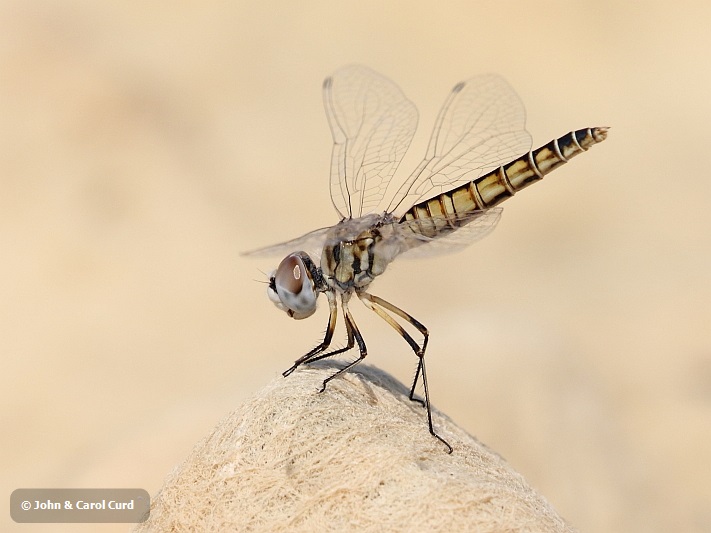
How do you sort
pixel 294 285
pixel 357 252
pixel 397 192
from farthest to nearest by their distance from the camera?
pixel 397 192 → pixel 357 252 → pixel 294 285

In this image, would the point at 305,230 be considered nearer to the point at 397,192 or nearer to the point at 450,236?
the point at 397,192

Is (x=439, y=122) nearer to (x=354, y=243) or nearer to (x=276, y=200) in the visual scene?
(x=354, y=243)

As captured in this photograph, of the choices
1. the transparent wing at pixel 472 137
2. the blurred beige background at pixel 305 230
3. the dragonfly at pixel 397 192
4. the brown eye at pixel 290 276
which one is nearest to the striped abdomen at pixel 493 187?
the dragonfly at pixel 397 192

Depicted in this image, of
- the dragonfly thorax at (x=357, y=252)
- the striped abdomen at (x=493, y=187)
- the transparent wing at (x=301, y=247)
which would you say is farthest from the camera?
the striped abdomen at (x=493, y=187)

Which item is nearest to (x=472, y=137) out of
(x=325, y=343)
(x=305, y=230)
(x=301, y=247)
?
(x=301, y=247)

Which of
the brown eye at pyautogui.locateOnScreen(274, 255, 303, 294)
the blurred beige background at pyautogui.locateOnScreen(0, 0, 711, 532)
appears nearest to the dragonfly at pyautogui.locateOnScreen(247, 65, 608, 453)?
the brown eye at pyautogui.locateOnScreen(274, 255, 303, 294)

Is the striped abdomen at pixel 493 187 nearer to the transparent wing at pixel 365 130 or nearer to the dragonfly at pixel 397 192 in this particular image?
the dragonfly at pixel 397 192
